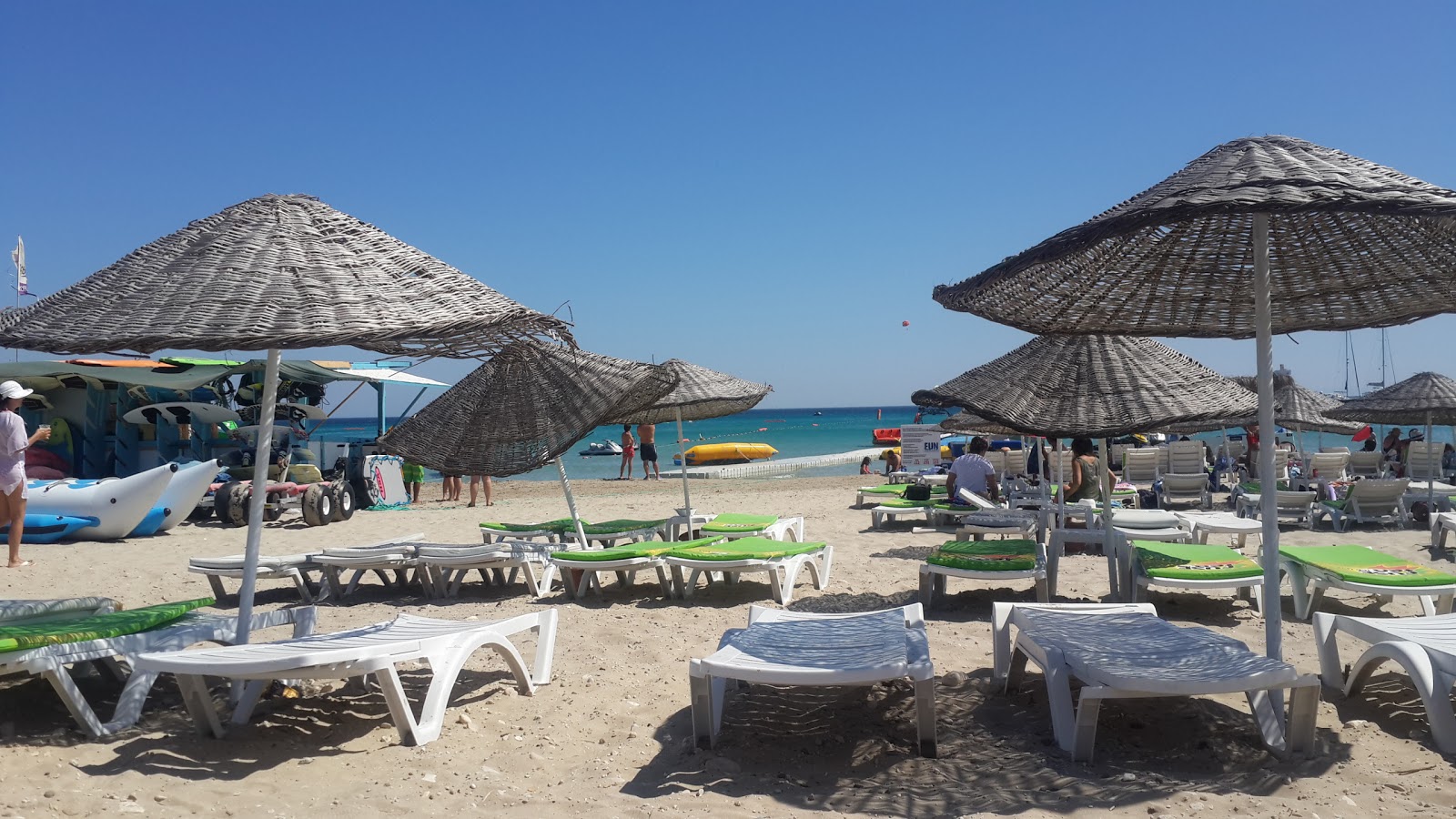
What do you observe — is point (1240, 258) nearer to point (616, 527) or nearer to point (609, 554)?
point (609, 554)

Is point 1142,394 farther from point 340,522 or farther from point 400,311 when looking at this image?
point 340,522

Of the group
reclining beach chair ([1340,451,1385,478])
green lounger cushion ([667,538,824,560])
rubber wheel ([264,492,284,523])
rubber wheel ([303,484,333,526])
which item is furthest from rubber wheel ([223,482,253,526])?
reclining beach chair ([1340,451,1385,478])

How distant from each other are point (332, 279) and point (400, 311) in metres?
0.33

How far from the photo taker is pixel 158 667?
3270 millimetres

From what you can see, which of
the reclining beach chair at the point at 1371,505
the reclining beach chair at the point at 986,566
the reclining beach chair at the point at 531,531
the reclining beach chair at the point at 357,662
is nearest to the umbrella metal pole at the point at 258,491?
the reclining beach chair at the point at 357,662

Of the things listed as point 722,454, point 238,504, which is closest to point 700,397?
→ point 238,504

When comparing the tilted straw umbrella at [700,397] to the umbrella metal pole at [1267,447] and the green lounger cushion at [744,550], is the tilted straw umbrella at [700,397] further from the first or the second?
the umbrella metal pole at [1267,447]

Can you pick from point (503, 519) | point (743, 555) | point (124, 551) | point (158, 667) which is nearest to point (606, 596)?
point (743, 555)

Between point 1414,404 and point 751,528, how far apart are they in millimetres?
8229

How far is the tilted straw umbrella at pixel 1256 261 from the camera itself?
9.66 feet

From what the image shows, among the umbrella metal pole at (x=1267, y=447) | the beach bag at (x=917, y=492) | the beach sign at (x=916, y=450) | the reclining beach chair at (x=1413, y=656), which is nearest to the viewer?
the reclining beach chair at (x=1413, y=656)

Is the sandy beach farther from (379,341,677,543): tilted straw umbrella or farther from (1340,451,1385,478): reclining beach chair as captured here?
(1340,451,1385,478): reclining beach chair

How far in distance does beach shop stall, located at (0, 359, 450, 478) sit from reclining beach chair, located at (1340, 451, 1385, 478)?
16630 mm

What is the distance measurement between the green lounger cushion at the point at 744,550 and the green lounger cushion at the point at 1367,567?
314 centimetres
